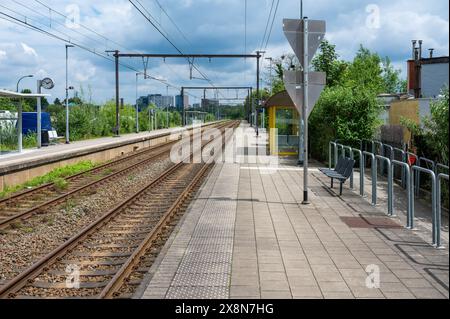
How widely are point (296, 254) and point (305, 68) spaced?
538cm

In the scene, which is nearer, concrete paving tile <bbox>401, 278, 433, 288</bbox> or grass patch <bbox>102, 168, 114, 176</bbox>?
concrete paving tile <bbox>401, 278, 433, 288</bbox>

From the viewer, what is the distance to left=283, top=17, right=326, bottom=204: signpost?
1157 cm

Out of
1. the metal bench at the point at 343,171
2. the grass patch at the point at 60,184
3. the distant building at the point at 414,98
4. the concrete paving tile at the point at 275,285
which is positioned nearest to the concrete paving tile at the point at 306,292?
the concrete paving tile at the point at 275,285

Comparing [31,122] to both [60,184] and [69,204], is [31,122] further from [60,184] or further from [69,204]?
[69,204]

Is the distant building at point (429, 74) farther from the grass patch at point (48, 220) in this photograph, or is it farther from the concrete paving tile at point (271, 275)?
the concrete paving tile at point (271, 275)

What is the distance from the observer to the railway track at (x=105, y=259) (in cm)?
633

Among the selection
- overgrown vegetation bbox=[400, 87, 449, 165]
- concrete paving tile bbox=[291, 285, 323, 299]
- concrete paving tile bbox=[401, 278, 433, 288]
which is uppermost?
overgrown vegetation bbox=[400, 87, 449, 165]

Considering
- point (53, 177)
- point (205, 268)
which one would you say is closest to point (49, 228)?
point (205, 268)

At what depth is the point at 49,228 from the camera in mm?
10102

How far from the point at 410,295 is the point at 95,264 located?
13.2 ft

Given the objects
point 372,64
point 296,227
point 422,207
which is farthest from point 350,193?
point 372,64

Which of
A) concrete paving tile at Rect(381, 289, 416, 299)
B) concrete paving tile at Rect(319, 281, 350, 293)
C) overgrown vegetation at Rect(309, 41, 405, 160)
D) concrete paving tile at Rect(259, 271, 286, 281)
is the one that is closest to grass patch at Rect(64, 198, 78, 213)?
concrete paving tile at Rect(259, 271, 286, 281)

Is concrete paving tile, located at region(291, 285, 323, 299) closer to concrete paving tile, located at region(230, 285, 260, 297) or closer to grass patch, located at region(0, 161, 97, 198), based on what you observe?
concrete paving tile, located at region(230, 285, 260, 297)

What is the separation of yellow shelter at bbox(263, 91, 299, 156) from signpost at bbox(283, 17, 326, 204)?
11.8 meters
